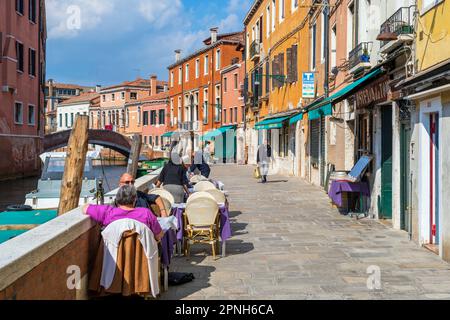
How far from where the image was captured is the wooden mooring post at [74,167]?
27.0 ft

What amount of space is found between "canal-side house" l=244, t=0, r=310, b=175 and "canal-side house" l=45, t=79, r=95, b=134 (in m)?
57.2

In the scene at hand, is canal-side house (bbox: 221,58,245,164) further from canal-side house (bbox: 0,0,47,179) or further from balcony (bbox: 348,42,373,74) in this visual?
balcony (bbox: 348,42,373,74)

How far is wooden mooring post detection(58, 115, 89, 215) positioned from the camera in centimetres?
824

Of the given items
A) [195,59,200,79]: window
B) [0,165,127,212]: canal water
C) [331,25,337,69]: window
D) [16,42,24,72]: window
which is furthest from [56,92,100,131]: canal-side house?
[331,25,337,69]: window

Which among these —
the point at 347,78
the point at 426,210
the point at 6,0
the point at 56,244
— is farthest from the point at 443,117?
the point at 6,0

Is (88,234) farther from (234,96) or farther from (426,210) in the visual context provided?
(234,96)

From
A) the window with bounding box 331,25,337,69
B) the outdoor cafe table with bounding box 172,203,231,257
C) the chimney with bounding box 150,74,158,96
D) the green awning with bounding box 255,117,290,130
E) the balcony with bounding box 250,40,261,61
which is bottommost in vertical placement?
the outdoor cafe table with bounding box 172,203,231,257

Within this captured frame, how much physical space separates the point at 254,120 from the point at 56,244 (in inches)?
1181

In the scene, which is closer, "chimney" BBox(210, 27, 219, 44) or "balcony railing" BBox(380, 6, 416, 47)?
"balcony railing" BBox(380, 6, 416, 47)

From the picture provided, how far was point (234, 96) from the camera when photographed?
1590 inches

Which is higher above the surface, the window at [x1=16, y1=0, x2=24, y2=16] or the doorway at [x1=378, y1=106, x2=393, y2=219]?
the window at [x1=16, y1=0, x2=24, y2=16]

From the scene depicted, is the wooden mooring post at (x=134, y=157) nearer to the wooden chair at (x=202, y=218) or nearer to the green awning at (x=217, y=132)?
the wooden chair at (x=202, y=218)

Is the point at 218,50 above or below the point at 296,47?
above

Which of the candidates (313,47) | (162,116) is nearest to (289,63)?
(313,47)
